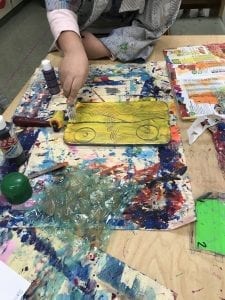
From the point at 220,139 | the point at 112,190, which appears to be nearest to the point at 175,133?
the point at 220,139

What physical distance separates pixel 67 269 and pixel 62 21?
64cm

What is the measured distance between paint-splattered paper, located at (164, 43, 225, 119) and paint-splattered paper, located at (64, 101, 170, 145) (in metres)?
0.06

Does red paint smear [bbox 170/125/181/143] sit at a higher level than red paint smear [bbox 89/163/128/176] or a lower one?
lower

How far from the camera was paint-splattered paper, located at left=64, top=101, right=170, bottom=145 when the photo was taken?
0.64m

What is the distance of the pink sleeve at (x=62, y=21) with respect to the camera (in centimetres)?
82

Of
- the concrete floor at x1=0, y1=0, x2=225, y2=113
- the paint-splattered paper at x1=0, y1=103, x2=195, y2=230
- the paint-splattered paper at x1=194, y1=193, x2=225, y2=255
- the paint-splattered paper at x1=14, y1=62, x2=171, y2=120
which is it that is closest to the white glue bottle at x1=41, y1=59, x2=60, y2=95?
the paint-splattered paper at x1=14, y1=62, x2=171, y2=120

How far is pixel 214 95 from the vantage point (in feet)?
2.41

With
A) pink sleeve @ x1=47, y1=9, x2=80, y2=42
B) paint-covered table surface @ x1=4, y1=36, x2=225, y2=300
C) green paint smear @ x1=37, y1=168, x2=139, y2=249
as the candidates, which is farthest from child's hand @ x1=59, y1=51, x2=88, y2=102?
paint-covered table surface @ x1=4, y1=36, x2=225, y2=300

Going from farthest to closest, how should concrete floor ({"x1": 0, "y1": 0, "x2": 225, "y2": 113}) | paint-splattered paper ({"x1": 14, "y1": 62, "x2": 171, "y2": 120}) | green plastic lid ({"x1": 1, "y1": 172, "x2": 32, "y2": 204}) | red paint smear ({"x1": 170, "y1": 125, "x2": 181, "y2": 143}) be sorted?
1. concrete floor ({"x1": 0, "y1": 0, "x2": 225, "y2": 113})
2. paint-splattered paper ({"x1": 14, "y1": 62, "x2": 171, "y2": 120})
3. red paint smear ({"x1": 170, "y1": 125, "x2": 181, "y2": 143})
4. green plastic lid ({"x1": 1, "y1": 172, "x2": 32, "y2": 204})

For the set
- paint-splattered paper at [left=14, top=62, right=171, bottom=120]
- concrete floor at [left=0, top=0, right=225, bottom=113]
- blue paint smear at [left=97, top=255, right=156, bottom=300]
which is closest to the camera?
blue paint smear at [left=97, top=255, right=156, bottom=300]

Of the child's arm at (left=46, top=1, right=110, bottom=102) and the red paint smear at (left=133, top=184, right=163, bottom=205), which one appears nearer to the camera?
the red paint smear at (left=133, top=184, right=163, bottom=205)

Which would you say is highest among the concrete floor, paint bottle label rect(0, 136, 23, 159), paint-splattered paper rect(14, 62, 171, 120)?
paint bottle label rect(0, 136, 23, 159)

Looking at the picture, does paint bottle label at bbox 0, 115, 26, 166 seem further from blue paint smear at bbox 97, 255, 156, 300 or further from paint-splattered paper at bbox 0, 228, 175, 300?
blue paint smear at bbox 97, 255, 156, 300

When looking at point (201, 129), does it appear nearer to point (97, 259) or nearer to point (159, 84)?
point (159, 84)
